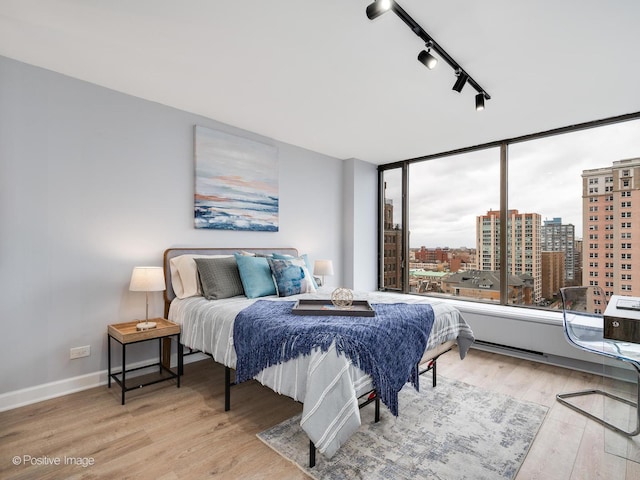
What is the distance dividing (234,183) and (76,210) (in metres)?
1.54

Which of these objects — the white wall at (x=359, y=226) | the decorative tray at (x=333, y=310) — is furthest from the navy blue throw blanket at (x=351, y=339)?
the white wall at (x=359, y=226)

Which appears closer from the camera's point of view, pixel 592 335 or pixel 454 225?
pixel 592 335

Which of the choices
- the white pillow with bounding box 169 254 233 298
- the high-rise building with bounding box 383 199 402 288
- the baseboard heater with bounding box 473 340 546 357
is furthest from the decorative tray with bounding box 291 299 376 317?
the high-rise building with bounding box 383 199 402 288

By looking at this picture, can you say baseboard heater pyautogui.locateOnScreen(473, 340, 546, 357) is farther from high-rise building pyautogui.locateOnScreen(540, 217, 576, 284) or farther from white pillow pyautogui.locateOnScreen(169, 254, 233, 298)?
white pillow pyautogui.locateOnScreen(169, 254, 233, 298)

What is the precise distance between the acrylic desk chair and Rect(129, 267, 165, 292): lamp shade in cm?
343

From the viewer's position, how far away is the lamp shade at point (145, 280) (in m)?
2.75

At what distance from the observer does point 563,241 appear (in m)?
3.88

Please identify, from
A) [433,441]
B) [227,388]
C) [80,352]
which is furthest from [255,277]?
[433,441]

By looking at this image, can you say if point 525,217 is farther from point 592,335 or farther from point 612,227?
point 592,335

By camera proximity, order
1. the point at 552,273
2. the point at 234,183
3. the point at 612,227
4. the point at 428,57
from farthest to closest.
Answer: the point at 552,273
the point at 234,183
the point at 612,227
the point at 428,57

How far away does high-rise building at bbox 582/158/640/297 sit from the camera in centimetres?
342

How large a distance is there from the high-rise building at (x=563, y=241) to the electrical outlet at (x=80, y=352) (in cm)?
496

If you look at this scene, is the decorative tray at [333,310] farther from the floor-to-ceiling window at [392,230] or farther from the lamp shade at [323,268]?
the floor-to-ceiling window at [392,230]

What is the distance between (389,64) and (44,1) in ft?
7.34
